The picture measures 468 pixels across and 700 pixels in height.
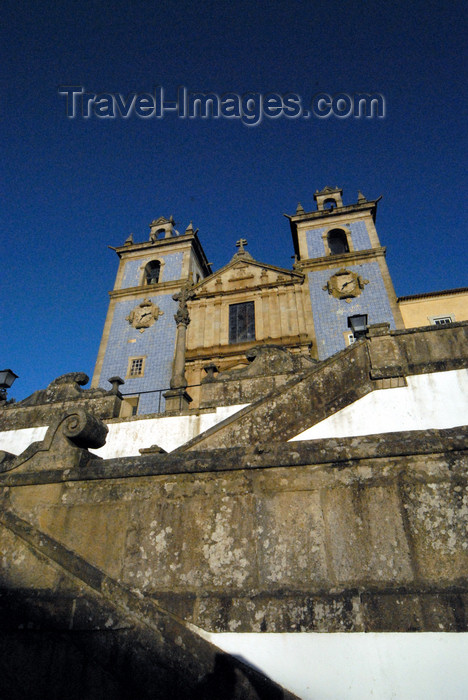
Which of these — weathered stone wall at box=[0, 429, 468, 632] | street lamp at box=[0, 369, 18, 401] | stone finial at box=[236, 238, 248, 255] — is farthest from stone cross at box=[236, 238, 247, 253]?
weathered stone wall at box=[0, 429, 468, 632]

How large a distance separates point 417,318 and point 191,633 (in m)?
19.2

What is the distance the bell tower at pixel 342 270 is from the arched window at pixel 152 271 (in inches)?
338

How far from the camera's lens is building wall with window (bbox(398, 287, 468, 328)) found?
19172 millimetres

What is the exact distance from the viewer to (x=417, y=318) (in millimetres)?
19391

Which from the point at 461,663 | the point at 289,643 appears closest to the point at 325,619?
the point at 289,643

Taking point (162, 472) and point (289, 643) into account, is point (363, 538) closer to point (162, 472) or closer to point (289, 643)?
point (289, 643)

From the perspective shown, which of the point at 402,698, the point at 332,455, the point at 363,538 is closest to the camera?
the point at 402,698

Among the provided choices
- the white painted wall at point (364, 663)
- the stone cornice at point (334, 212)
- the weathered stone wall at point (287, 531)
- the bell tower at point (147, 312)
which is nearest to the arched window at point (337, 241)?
the stone cornice at point (334, 212)

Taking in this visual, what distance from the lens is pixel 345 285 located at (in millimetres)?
20266

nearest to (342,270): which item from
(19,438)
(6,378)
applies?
(6,378)

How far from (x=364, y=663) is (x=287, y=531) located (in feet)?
2.96

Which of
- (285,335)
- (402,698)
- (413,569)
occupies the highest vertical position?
(285,335)

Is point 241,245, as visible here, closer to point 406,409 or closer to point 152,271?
point 152,271

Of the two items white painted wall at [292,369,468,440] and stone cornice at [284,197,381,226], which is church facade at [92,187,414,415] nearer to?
stone cornice at [284,197,381,226]
